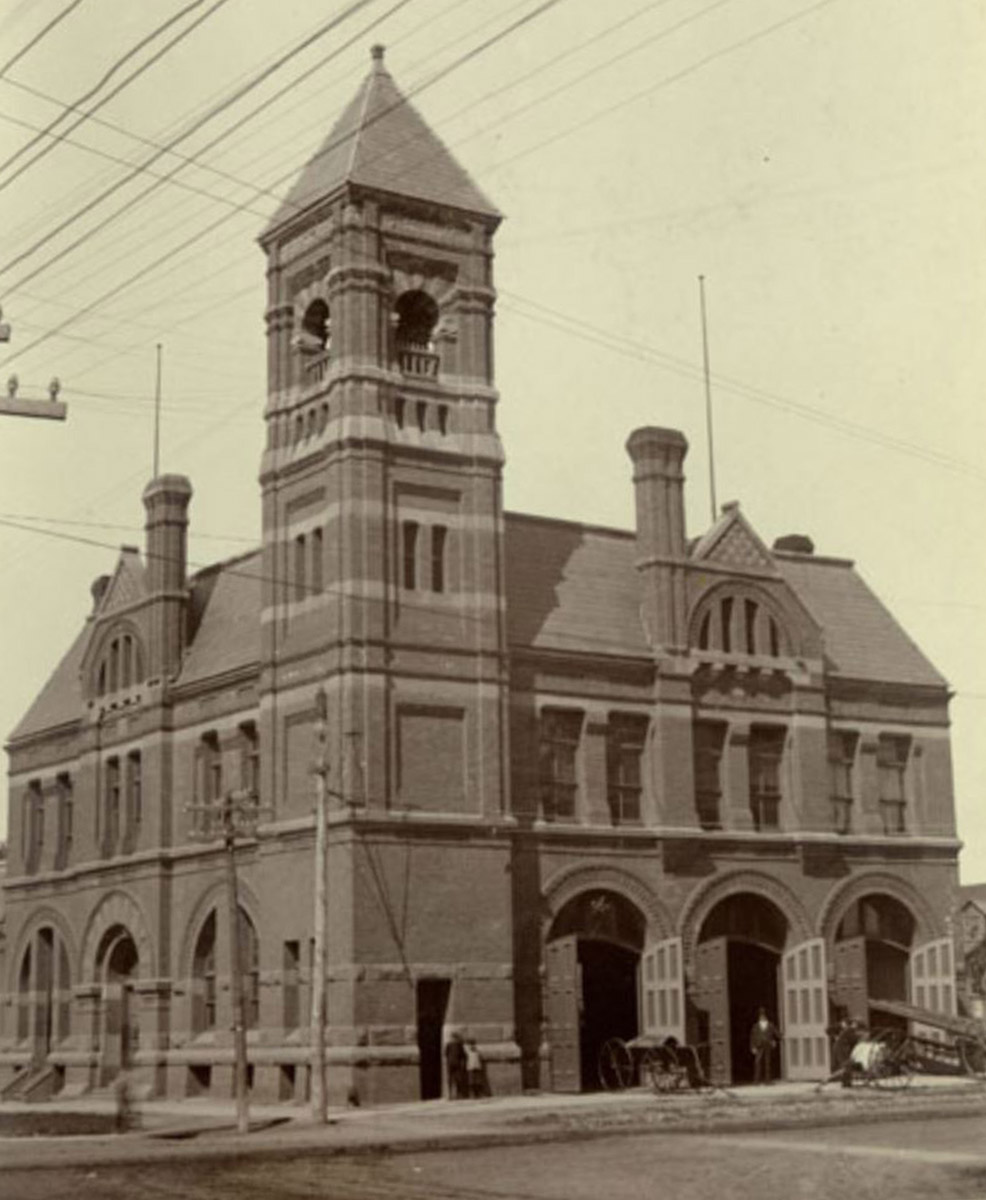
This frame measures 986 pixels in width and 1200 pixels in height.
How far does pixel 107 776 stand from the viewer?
48.5 m

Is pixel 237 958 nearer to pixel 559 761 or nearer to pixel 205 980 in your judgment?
pixel 559 761

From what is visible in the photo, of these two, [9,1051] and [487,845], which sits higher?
[487,845]

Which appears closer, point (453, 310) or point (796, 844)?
point (453, 310)

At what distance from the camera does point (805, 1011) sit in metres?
42.5

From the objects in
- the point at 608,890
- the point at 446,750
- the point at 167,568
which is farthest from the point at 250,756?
the point at 608,890

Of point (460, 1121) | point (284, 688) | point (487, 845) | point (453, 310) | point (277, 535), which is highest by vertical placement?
point (453, 310)

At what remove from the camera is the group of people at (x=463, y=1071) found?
3678 centimetres

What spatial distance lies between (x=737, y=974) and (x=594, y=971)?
3.97 m

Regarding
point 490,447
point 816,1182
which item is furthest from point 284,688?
point 816,1182

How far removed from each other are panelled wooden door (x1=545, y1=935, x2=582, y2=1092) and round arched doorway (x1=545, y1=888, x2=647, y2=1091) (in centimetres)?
2

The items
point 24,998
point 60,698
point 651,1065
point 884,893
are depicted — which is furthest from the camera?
point 60,698

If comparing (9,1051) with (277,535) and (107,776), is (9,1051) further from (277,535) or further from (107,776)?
(277,535)

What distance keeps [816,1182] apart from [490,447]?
23207 millimetres

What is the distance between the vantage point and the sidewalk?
25.7 meters
